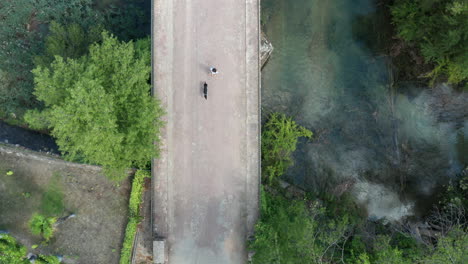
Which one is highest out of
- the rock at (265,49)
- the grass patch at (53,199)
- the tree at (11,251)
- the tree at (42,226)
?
the rock at (265,49)

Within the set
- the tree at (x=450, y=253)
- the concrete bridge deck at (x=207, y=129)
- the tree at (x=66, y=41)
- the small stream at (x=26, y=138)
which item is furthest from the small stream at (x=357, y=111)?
the small stream at (x=26, y=138)

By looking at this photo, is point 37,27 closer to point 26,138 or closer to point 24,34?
point 24,34

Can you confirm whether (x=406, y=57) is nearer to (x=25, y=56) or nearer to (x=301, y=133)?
(x=301, y=133)

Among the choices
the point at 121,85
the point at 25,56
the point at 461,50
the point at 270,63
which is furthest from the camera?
the point at 270,63

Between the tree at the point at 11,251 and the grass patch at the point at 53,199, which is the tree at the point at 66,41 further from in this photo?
the tree at the point at 11,251

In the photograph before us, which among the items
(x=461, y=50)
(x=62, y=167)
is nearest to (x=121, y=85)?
(x=62, y=167)

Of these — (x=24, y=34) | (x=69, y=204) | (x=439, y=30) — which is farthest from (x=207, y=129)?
(x=439, y=30)

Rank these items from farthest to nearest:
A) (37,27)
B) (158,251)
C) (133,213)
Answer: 1. (37,27)
2. (133,213)
3. (158,251)
